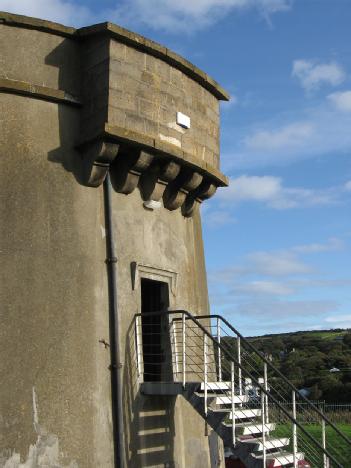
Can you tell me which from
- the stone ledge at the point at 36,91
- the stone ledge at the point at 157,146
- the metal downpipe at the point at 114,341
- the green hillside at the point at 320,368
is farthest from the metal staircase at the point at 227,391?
the green hillside at the point at 320,368

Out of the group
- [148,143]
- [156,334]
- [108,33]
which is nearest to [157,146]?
[148,143]

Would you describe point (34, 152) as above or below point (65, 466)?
above

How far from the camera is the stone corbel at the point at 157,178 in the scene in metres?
10.4

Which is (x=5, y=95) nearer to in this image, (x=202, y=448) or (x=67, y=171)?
(x=67, y=171)

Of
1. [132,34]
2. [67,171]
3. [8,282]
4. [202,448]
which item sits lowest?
[202,448]

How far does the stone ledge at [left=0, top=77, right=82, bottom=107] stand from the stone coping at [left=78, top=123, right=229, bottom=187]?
0.73 m

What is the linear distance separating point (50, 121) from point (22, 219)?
1657 mm

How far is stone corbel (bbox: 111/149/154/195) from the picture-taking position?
9.89 m

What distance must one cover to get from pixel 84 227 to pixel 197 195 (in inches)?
114

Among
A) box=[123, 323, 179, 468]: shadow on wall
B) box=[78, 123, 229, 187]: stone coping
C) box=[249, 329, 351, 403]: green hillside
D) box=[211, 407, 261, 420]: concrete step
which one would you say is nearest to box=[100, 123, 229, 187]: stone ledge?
box=[78, 123, 229, 187]: stone coping

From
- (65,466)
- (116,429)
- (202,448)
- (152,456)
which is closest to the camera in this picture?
(65,466)

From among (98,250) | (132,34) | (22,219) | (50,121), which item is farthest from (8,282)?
(132,34)

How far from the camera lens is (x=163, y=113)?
33.9ft

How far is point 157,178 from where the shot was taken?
10.5m
